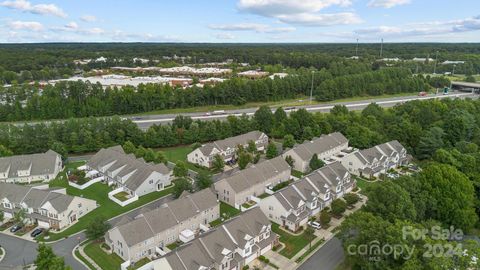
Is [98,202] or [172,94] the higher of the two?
[172,94]

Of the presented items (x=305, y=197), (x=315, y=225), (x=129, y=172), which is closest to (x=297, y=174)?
(x=305, y=197)

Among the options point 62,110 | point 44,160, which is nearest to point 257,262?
point 44,160

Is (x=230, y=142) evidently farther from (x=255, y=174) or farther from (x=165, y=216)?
(x=165, y=216)

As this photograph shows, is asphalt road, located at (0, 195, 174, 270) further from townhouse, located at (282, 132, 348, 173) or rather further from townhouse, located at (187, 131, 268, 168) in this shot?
townhouse, located at (282, 132, 348, 173)

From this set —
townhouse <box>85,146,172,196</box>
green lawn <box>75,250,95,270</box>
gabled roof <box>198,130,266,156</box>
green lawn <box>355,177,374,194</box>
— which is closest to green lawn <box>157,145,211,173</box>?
gabled roof <box>198,130,266,156</box>

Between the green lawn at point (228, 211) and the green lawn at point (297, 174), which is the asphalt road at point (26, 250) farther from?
the green lawn at point (297, 174)

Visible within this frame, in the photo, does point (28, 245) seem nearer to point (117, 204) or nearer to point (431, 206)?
point (117, 204)
